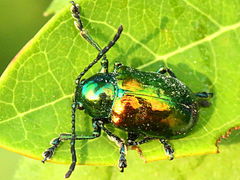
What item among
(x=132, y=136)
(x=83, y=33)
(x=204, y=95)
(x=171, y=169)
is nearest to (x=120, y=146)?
(x=132, y=136)

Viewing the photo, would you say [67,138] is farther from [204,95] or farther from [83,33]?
[204,95]

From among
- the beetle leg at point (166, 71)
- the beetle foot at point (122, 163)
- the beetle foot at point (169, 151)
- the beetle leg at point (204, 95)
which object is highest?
the beetle leg at point (166, 71)

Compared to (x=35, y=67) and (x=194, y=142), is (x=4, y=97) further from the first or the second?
(x=194, y=142)

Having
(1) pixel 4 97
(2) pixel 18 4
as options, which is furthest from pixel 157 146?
(2) pixel 18 4

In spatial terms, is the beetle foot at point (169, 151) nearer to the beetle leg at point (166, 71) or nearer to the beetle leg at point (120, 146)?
the beetle leg at point (120, 146)

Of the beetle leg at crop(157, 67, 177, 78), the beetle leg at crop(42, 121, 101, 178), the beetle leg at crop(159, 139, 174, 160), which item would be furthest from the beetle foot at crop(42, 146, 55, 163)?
the beetle leg at crop(157, 67, 177, 78)

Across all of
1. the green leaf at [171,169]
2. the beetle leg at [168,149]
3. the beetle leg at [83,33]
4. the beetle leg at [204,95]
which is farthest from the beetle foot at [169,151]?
the beetle leg at [83,33]
